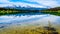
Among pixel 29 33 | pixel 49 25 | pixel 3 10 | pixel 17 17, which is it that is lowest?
pixel 29 33

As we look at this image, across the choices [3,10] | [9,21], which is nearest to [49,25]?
[9,21]

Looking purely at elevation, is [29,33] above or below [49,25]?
below

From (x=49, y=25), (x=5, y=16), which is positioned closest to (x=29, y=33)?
(x=49, y=25)

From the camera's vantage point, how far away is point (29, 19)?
5.70 ft

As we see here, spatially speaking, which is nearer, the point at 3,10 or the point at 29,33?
the point at 29,33

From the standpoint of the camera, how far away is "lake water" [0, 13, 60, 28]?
1714 millimetres

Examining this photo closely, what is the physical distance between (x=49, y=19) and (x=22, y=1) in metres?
0.52

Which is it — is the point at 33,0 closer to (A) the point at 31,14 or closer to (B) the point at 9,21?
(A) the point at 31,14

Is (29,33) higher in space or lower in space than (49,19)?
lower

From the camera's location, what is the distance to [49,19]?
1.73 meters

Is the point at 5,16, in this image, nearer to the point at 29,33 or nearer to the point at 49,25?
the point at 29,33

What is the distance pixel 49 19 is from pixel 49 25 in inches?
3.9

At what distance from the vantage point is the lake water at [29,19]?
67.5 inches

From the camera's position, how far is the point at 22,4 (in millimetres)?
1774
